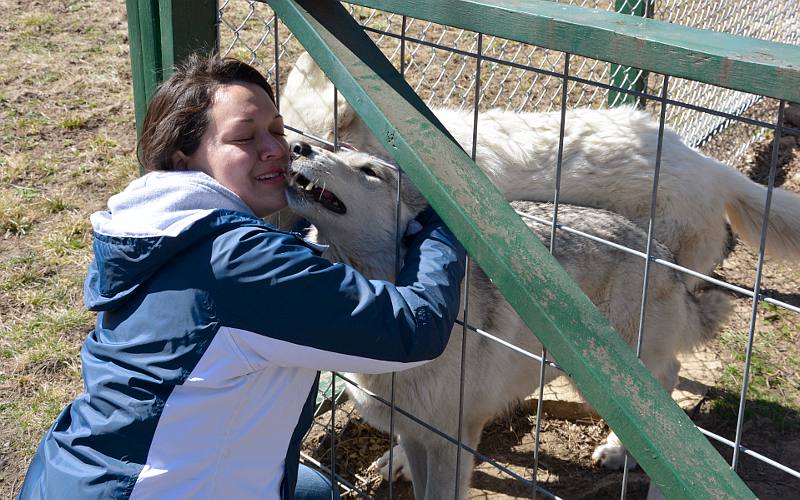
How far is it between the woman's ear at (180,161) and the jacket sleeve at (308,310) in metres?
0.42

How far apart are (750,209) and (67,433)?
3.16 metres

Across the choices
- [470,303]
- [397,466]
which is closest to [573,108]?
[397,466]

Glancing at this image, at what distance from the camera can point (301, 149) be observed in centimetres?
242

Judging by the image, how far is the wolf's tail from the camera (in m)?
3.51

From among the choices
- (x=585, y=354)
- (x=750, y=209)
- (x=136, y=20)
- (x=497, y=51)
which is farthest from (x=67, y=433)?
(x=497, y=51)

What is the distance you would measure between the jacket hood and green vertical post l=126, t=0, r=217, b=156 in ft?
2.76

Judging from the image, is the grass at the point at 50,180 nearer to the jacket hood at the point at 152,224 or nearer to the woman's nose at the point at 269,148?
the jacket hood at the point at 152,224

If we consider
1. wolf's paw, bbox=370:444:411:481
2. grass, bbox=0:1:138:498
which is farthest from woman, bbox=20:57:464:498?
grass, bbox=0:1:138:498

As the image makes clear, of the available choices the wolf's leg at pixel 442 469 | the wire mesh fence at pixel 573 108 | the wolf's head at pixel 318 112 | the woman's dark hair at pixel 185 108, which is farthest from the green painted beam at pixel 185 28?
the wolf's leg at pixel 442 469

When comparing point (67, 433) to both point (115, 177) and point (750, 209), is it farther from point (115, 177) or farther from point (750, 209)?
point (115, 177)

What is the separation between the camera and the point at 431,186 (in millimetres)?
1696

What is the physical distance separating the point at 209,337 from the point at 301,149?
81cm

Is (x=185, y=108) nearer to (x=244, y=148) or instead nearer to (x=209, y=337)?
(x=244, y=148)

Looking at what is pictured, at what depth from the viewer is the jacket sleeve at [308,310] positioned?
1.75 meters
